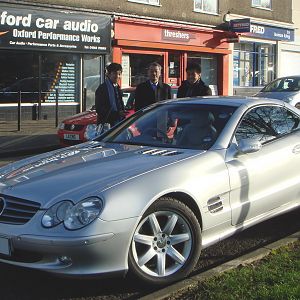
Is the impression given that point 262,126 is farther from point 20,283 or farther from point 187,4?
point 187,4

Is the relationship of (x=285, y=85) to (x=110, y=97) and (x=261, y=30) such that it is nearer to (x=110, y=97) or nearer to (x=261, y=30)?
(x=261, y=30)

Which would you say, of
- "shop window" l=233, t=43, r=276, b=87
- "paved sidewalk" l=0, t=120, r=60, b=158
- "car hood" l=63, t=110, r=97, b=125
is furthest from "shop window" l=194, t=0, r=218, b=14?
"car hood" l=63, t=110, r=97, b=125

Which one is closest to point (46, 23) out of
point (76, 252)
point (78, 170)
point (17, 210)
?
point (78, 170)

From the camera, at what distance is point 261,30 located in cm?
2641

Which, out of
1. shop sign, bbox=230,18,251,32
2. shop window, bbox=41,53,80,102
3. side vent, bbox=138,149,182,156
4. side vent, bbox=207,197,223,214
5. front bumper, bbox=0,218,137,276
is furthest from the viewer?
shop sign, bbox=230,18,251,32

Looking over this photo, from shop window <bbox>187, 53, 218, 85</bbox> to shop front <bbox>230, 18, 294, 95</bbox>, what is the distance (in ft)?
4.84

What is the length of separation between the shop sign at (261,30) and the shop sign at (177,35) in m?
2.45

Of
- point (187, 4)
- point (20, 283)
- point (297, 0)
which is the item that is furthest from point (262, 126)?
point (297, 0)

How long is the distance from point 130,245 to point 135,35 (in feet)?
57.6

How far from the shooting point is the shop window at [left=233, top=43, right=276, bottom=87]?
2650cm

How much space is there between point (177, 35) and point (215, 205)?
18683 mm

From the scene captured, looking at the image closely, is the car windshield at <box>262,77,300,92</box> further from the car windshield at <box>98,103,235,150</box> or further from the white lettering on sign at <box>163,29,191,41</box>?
the car windshield at <box>98,103,235,150</box>

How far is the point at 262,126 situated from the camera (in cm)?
533

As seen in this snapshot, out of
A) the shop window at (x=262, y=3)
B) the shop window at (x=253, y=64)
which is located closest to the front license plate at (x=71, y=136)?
the shop window at (x=253, y=64)
